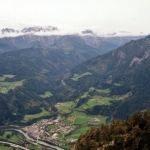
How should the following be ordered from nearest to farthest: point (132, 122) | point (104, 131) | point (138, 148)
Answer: point (138, 148) < point (132, 122) < point (104, 131)

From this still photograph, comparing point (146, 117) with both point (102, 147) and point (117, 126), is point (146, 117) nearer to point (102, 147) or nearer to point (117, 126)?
point (117, 126)

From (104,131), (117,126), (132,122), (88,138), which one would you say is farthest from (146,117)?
(88,138)

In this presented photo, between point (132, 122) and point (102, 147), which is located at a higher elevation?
point (132, 122)

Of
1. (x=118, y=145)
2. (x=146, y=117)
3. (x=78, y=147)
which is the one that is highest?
(x=146, y=117)

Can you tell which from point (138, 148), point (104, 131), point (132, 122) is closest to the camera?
point (138, 148)

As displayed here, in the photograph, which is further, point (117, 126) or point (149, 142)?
point (117, 126)

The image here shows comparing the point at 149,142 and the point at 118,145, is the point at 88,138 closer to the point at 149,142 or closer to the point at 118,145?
the point at 118,145
